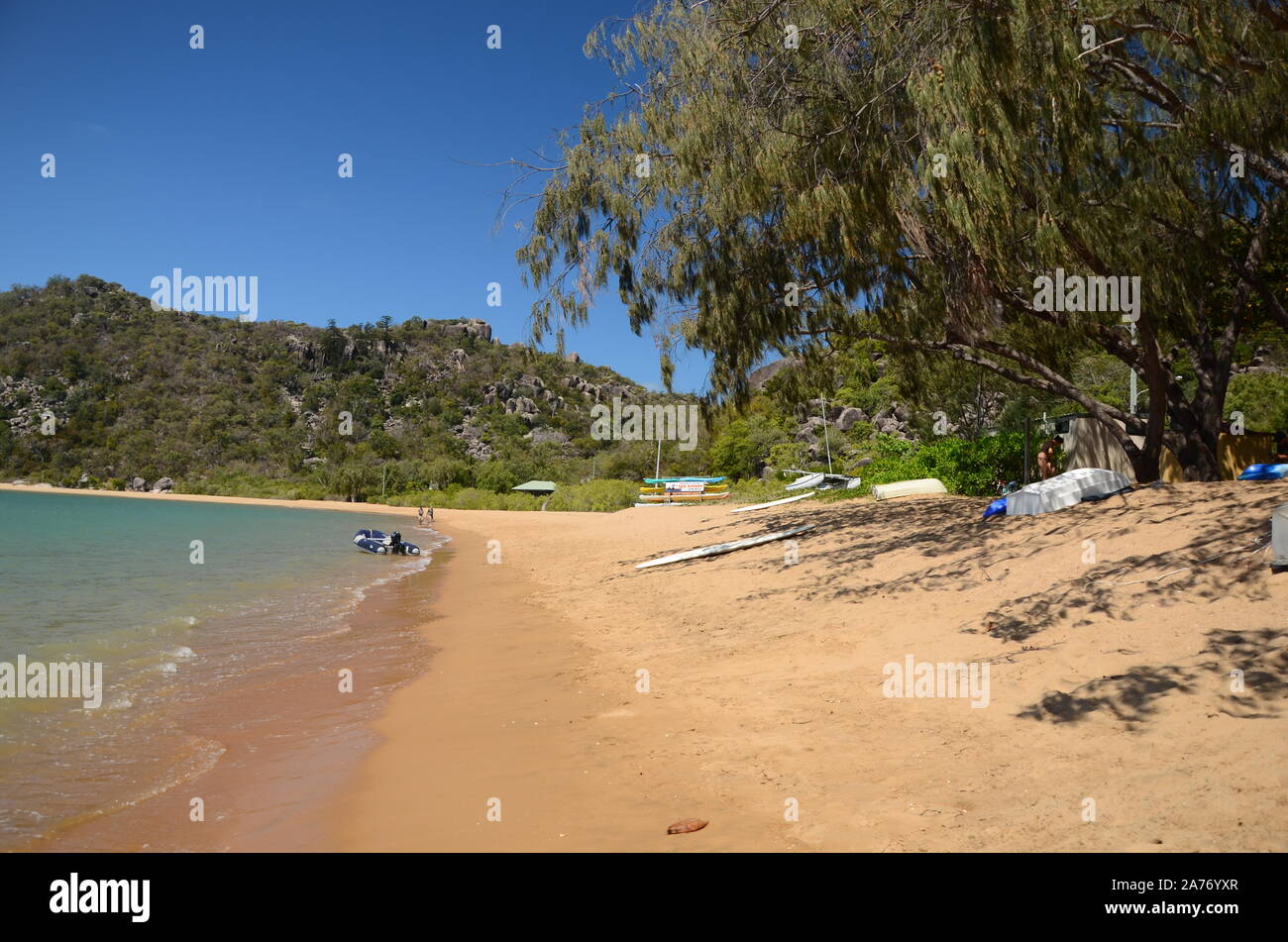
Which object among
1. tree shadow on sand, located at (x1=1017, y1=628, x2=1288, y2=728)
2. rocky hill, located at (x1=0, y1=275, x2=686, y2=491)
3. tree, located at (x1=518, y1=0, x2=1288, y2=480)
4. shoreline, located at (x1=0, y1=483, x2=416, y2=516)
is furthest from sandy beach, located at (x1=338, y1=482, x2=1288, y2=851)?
rocky hill, located at (x1=0, y1=275, x2=686, y2=491)

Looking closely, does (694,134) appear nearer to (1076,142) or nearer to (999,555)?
(1076,142)

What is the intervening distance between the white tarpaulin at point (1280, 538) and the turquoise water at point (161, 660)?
722 cm

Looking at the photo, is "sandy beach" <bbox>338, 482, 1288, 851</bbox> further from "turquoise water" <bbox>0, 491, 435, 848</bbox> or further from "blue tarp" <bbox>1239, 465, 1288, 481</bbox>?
"blue tarp" <bbox>1239, 465, 1288, 481</bbox>

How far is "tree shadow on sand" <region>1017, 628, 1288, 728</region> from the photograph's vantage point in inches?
168

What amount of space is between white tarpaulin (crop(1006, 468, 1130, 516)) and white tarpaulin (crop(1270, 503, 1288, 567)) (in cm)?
458

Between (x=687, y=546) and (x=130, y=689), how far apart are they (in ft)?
35.9

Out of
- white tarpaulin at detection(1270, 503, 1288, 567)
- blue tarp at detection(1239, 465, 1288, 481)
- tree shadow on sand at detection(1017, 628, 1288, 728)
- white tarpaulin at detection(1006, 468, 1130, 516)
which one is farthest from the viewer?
white tarpaulin at detection(1006, 468, 1130, 516)

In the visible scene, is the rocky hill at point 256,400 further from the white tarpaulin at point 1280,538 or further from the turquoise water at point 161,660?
the white tarpaulin at point 1280,538

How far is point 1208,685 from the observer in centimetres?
452

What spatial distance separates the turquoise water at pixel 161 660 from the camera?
5336 mm

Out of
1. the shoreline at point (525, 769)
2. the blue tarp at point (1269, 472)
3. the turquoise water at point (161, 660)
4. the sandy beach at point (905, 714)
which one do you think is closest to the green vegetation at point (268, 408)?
the turquoise water at point (161, 660)

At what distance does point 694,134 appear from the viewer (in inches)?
396

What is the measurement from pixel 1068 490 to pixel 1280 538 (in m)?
4.83
